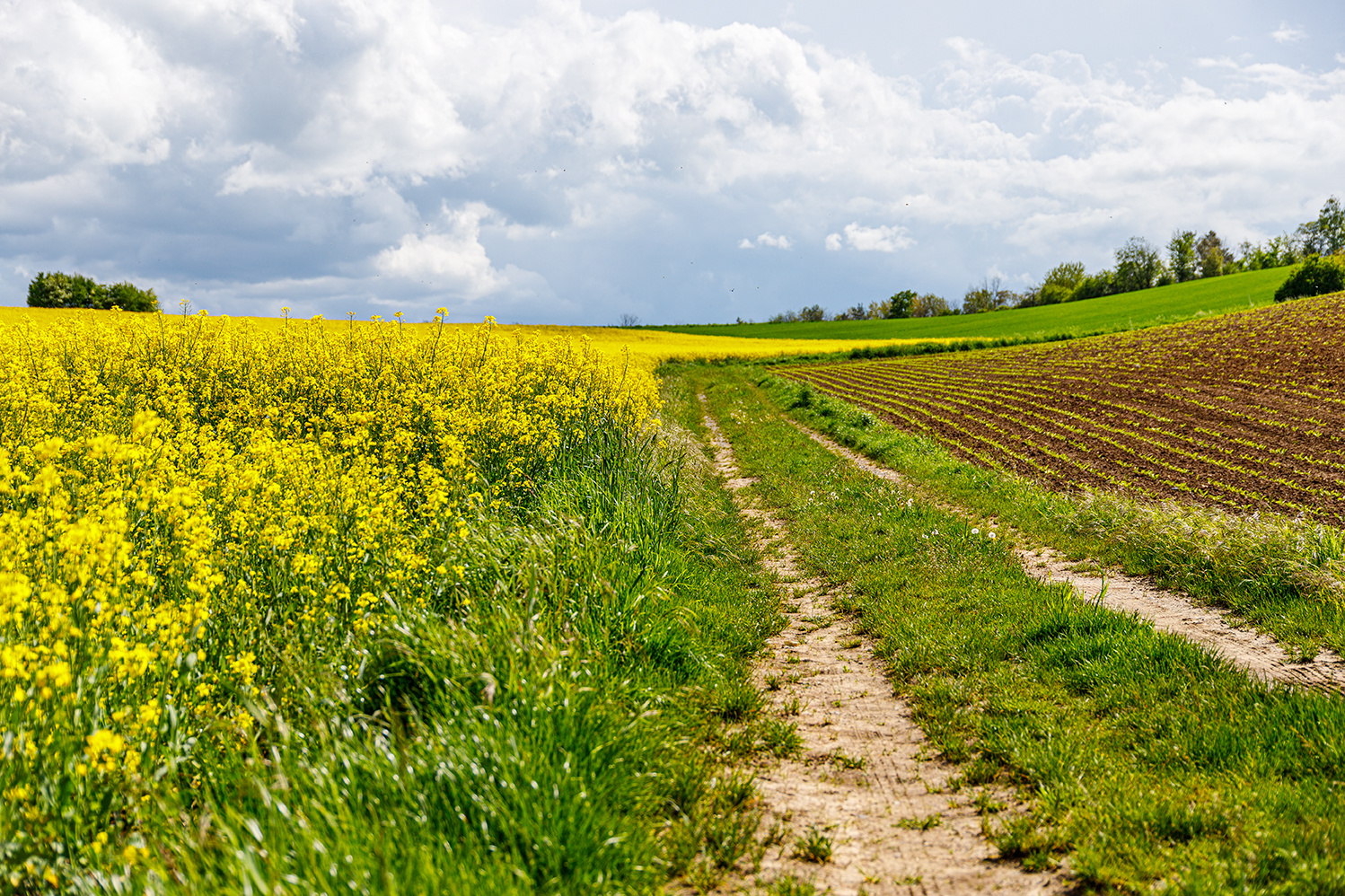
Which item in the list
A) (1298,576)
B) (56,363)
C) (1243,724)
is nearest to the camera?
(1243,724)

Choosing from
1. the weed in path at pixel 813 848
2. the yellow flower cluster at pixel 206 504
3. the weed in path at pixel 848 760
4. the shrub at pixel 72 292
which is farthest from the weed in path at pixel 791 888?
the shrub at pixel 72 292

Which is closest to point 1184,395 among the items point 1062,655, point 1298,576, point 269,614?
point 1298,576

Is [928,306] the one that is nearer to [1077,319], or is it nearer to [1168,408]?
[1077,319]

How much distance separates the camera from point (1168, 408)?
18.7 meters

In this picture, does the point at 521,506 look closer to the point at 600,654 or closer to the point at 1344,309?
the point at 600,654

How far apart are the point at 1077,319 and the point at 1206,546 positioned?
63.3 m

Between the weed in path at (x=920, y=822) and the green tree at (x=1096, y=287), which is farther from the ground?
the green tree at (x=1096, y=287)

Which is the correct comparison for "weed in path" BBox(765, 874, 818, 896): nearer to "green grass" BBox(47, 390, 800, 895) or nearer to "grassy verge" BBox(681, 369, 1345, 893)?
"green grass" BBox(47, 390, 800, 895)

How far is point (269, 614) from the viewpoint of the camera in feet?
13.5

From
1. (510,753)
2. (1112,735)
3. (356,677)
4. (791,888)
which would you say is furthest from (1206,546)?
(356,677)

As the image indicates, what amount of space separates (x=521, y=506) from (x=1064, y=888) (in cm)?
514

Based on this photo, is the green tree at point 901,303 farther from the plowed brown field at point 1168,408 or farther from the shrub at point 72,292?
the shrub at point 72,292

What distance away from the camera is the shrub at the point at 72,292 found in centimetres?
4256

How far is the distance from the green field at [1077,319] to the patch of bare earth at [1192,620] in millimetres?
46383
